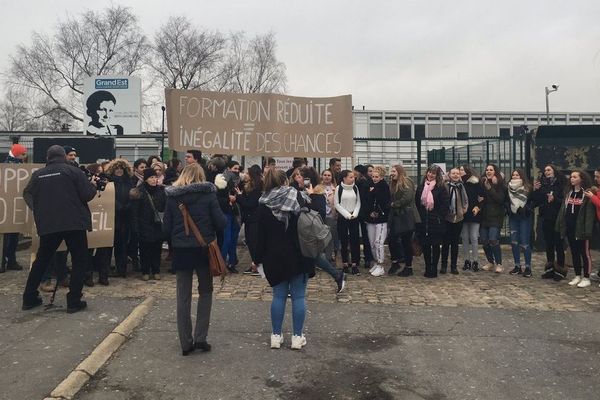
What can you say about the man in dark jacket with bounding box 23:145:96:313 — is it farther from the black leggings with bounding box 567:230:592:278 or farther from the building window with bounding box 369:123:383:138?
the building window with bounding box 369:123:383:138

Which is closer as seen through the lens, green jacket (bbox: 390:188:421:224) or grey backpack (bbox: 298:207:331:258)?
grey backpack (bbox: 298:207:331:258)

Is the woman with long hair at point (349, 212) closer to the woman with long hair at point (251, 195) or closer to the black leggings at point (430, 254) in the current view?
the black leggings at point (430, 254)

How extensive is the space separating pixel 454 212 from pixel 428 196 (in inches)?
20.6

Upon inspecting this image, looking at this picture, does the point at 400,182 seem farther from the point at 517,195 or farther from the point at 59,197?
the point at 59,197

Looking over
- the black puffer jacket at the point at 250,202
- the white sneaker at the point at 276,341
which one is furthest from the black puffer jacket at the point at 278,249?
the black puffer jacket at the point at 250,202

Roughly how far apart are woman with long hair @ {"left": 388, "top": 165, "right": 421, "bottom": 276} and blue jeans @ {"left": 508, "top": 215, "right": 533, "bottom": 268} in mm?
1660

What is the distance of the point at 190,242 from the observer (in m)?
5.13

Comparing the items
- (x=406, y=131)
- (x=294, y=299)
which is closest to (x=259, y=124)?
(x=294, y=299)

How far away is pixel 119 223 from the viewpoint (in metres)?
8.41

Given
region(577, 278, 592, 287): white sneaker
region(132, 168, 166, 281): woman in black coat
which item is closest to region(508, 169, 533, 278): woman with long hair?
region(577, 278, 592, 287): white sneaker

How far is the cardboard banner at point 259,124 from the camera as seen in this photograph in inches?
383

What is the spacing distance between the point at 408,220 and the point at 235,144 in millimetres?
3326

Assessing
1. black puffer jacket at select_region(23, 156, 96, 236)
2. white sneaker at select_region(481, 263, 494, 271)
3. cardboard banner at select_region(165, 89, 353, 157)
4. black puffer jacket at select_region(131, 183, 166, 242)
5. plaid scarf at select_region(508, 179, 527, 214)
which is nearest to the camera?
black puffer jacket at select_region(23, 156, 96, 236)

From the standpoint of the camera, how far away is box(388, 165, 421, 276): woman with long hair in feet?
29.7
